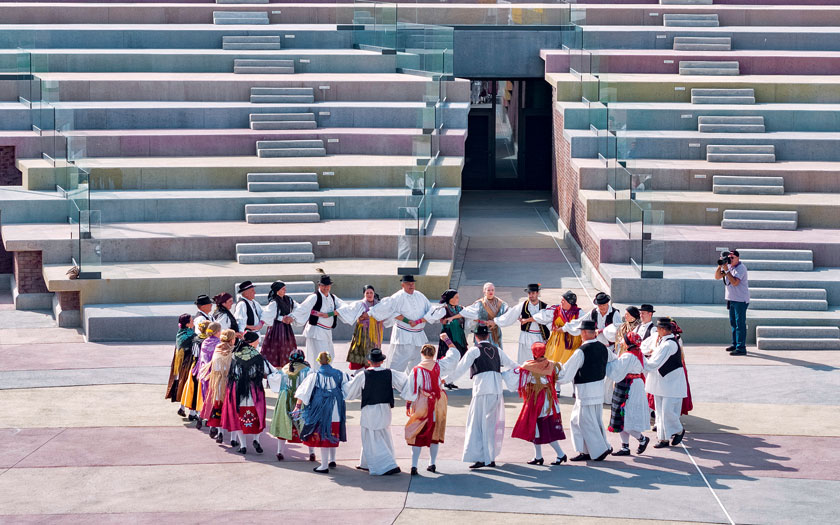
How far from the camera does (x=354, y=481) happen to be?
14.0m

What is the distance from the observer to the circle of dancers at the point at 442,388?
46.8 feet

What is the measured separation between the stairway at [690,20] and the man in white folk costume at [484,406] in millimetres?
19941

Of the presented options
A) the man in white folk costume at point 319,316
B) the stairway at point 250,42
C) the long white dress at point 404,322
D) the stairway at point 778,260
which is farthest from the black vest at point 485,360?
→ the stairway at point 250,42

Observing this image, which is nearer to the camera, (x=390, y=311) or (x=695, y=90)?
(x=390, y=311)

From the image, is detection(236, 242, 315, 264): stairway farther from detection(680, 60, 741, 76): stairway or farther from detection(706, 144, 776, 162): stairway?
detection(680, 60, 741, 76): stairway

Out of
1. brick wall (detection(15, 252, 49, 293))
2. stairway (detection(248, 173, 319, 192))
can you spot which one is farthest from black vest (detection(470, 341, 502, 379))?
stairway (detection(248, 173, 319, 192))

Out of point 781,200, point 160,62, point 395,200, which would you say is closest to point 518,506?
point 395,200

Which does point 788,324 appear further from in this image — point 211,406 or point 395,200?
point 211,406

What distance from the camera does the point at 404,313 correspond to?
1741 cm

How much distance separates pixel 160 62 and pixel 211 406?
636 inches

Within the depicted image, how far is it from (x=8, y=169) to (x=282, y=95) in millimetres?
6277

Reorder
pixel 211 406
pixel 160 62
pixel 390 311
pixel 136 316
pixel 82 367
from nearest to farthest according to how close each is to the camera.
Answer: pixel 211 406 → pixel 390 311 → pixel 82 367 → pixel 136 316 → pixel 160 62

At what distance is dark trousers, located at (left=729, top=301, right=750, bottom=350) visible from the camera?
770 inches

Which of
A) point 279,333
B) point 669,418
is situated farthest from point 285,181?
point 669,418
